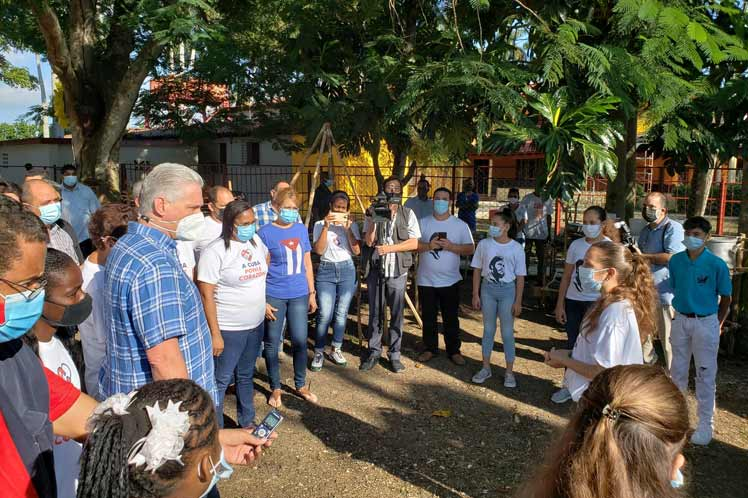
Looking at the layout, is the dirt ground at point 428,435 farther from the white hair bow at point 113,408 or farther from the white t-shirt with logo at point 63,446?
the white hair bow at point 113,408

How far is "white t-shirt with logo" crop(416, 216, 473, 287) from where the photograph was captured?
584 centimetres

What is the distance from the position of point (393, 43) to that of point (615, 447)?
20.7 ft

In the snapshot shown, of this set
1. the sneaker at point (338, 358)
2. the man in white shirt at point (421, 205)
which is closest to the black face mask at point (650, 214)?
the sneaker at point (338, 358)

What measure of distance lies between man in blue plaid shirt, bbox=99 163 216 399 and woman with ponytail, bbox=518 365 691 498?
157 centimetres

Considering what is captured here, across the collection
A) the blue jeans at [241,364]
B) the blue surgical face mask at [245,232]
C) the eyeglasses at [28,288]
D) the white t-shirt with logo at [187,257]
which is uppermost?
the eyeglasses at [28,288]

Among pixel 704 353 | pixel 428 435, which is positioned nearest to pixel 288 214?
pixel 428 435

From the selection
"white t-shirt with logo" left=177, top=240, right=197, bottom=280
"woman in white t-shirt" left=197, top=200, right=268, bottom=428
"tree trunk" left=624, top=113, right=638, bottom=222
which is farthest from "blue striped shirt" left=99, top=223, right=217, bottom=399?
"tree trunk" left=624, top=113, right=638, bottom=222

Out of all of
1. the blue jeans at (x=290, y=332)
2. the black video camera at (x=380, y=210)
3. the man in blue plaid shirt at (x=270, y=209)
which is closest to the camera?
the blue jeans at (x=290, y=332)

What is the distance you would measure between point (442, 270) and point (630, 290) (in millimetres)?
2877

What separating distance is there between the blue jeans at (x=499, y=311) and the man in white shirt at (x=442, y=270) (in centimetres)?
42

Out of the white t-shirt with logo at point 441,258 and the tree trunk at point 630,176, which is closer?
the white t-shirt with logo at point 441,258

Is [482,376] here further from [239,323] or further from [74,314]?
[74,314]

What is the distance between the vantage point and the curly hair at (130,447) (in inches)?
50.7

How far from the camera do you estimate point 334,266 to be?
5.75 metres
